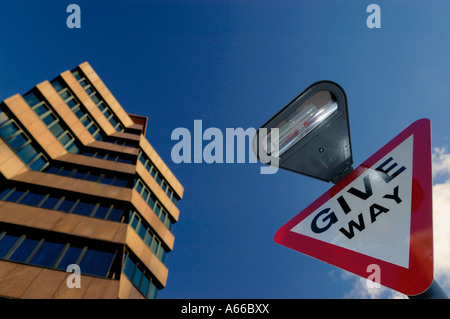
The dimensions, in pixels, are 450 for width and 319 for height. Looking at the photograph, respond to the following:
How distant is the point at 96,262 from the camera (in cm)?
1025

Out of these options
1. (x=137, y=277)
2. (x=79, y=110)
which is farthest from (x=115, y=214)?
(x=79, y=110)

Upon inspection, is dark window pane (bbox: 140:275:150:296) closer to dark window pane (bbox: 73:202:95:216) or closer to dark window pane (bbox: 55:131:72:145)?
dark window pane (bbox: 73:202:95:216)

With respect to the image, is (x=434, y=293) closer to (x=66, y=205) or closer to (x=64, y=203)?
(x=66, y=205)

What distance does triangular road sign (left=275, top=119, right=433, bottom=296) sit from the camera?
3.81 ft

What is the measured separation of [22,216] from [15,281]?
330 cm

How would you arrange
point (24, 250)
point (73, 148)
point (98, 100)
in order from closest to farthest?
point (24, 250)
point (73, 148)
point (98, 100)

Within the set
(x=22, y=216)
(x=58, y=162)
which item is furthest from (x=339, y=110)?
(x=58, y=162)

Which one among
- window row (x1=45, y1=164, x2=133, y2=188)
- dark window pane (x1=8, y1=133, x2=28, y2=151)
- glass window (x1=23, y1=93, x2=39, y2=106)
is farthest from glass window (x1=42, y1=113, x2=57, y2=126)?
window row (x1=45, y1=164, x2=133, y2=188)

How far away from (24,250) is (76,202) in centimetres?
313

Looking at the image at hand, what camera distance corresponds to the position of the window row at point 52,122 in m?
14.4

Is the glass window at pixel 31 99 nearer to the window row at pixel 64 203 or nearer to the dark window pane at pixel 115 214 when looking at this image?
the window row at pixel 64 203
